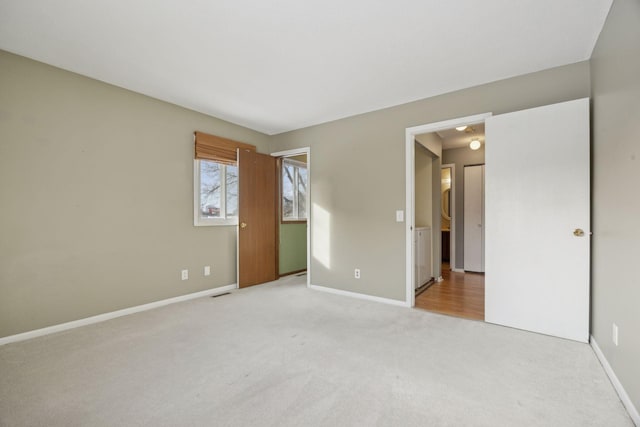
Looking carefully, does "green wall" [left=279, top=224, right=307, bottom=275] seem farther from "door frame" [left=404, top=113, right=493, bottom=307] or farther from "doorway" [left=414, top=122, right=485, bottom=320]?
"door frame" [left=404, top=113, right=493, bottom=307]

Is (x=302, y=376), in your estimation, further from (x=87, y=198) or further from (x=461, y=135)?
(x=461, y=135)

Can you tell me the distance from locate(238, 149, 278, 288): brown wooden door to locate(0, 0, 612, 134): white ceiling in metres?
1.35

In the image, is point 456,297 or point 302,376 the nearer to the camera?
point 302,376

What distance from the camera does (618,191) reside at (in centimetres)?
174

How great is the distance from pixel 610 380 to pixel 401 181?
2.38 meters

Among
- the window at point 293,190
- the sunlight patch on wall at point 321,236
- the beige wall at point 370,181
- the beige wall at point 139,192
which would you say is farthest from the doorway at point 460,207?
the window at point 293,190

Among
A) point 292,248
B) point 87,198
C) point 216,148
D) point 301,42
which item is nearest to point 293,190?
point 292,248

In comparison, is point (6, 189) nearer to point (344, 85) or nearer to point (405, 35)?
point (344, 85)

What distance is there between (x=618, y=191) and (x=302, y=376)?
235cm

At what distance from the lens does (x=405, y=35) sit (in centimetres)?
215

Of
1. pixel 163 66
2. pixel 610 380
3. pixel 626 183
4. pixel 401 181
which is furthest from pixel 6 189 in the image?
pixel 610 380

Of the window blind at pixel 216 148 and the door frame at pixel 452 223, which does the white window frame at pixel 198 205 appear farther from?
the door frame at pixel 452 223

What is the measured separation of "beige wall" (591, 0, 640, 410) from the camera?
4.85ft

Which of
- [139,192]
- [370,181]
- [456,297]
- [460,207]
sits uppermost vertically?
[370,181]
